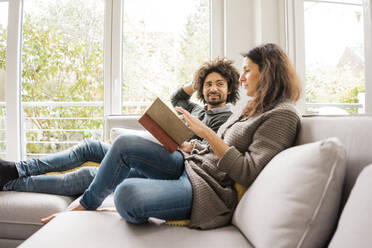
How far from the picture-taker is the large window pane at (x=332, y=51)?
7.95 feet

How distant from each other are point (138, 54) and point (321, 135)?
219cm

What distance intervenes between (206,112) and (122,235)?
1.16 meters

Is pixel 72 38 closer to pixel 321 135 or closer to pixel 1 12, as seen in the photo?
pixel 1 12

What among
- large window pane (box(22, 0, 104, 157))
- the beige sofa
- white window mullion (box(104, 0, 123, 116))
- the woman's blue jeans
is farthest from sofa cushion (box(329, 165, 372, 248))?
large window pane (box(22, 0, 104, 157))

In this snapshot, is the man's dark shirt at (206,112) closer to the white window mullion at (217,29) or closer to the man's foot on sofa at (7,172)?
the white window mullion at (217,29)

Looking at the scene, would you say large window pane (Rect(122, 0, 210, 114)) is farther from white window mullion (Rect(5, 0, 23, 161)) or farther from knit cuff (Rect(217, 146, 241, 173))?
knit cuff (Rect(217, 146, 241, 173))

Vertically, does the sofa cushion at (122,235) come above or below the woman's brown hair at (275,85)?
below

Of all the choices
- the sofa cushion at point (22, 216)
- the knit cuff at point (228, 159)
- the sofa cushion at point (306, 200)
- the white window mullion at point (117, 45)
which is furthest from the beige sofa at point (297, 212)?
the white window mullion at point (117, 45)

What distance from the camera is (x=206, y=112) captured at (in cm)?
191

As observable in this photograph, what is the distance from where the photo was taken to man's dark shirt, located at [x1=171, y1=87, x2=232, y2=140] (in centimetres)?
178

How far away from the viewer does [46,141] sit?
2924mm

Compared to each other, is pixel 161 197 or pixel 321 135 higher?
pixel 321 135

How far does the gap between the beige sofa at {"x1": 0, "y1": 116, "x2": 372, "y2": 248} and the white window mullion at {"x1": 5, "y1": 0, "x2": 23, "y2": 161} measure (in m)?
2.20

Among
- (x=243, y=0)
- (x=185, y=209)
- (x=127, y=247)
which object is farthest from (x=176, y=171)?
(x=243, y=0)
